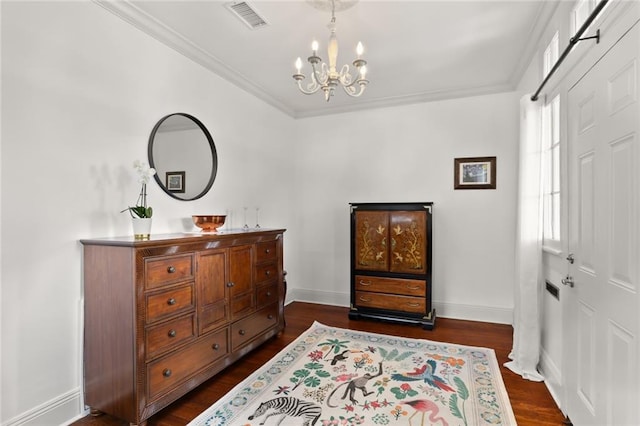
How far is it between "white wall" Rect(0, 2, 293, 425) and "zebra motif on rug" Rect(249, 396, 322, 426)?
1209 mm

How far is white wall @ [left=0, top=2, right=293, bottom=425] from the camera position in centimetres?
182

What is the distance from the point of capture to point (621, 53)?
1392 mm

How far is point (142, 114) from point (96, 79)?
1.26 ft

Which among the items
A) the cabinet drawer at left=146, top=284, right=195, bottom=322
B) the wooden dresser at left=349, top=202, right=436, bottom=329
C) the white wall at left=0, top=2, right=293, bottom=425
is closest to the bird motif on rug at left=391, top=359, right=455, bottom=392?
the wooden dresser at left=349, top=202, right=436, bottom=329

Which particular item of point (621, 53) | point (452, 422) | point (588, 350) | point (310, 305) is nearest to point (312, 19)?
point (621, 53)

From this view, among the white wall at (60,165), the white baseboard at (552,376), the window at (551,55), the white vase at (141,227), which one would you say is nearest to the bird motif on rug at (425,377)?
the white baseboard at (552,376)

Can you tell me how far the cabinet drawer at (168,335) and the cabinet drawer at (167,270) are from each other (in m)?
0.28

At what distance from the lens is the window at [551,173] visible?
2410mm

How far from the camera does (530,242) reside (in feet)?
8.57

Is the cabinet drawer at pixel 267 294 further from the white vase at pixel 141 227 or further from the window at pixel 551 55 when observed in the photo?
the window at pixel 551 55

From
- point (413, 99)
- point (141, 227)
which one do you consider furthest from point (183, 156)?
point (413, 99)

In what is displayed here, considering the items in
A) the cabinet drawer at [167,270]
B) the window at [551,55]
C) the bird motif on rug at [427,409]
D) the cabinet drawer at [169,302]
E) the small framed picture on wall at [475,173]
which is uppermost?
the window at [551,55]

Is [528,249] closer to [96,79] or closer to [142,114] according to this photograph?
[142,114]

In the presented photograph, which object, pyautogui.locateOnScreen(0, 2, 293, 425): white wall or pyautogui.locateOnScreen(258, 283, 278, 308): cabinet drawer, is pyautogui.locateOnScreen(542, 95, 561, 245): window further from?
pyautogui.locateOnScreen(0, 2, 293, 425): white wall
